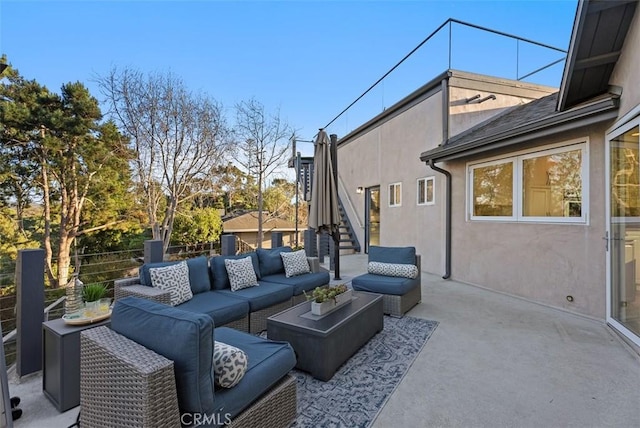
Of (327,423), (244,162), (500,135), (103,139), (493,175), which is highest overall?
(103,139)

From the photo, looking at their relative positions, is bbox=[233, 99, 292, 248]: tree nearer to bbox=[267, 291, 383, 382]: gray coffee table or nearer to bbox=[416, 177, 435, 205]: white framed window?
bbox=[416, 177, 435, 205]: white framed window

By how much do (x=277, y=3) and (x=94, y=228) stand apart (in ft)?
42.4

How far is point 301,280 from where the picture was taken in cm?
455

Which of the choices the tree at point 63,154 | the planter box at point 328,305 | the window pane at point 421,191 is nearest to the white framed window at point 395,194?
the window pane at point 421,191

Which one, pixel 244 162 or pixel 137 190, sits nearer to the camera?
pixel 137 190

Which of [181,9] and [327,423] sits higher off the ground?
[181,9]

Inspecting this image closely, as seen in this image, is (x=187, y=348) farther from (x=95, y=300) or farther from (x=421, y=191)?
(x=421, y=191)

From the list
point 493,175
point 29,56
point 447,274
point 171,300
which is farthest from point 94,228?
point 493,175

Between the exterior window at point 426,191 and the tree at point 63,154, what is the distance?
10769 millimetres

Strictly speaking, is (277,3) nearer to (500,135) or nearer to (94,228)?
(500,135)

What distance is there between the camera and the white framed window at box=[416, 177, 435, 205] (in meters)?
7.27

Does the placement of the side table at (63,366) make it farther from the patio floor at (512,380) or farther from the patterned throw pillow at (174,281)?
the patterned throw pillow at (174,281)

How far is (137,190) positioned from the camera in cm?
1230

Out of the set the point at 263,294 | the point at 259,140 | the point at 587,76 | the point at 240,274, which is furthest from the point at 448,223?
the point at 259,140
